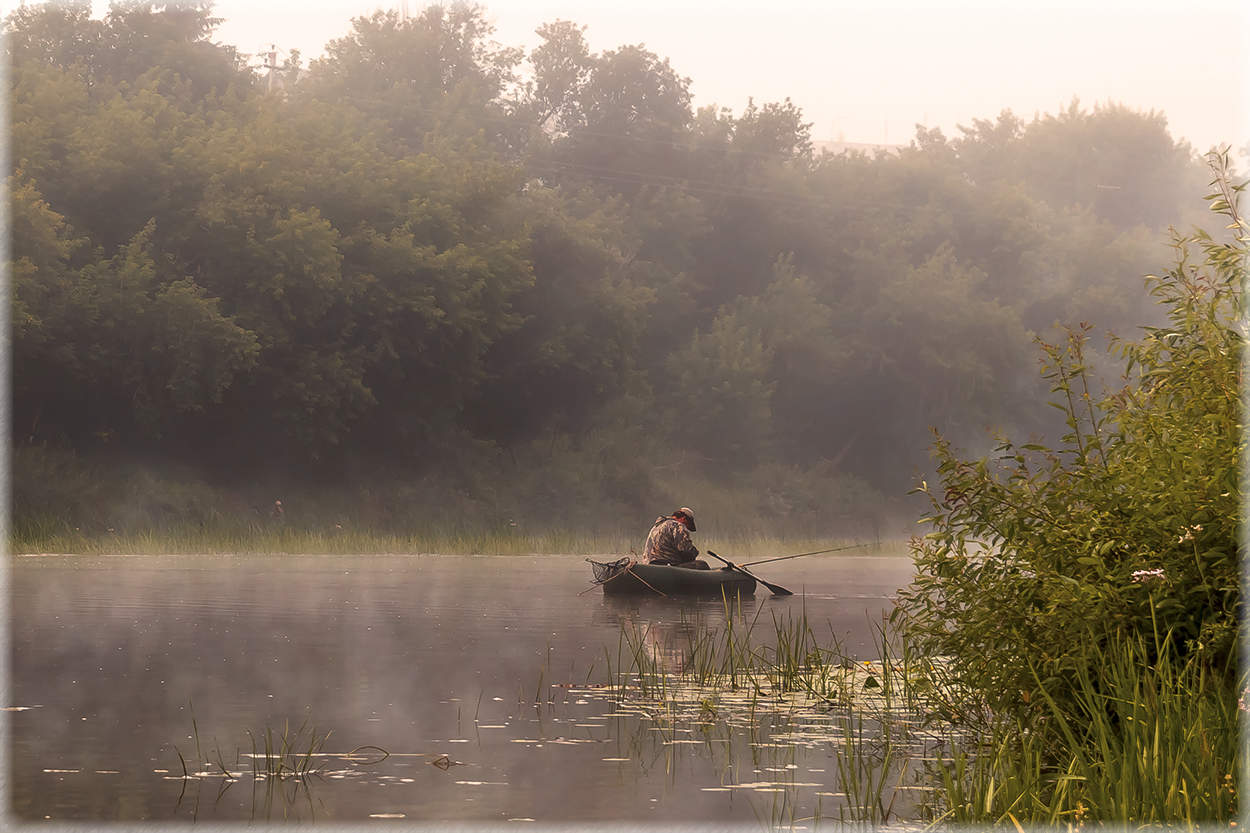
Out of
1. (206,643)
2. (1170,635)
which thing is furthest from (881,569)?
(1170,635)

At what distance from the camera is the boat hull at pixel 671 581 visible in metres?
26.2

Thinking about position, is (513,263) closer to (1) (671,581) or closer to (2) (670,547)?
(2) (670,547)

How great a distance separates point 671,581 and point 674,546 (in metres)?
0.85

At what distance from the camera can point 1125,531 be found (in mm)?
9508

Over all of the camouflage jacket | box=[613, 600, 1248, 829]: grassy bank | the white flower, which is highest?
the white flower

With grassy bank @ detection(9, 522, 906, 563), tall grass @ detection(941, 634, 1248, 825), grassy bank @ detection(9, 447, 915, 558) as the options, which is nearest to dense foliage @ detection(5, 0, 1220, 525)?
grassy bank @ detection(9, 447, 915, 558)

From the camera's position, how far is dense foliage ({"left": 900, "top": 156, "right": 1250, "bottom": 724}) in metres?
9.12

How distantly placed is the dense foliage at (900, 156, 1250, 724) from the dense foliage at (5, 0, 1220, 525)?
34226 millimetres

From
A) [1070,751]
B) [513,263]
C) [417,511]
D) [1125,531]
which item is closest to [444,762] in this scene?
[1070,751]

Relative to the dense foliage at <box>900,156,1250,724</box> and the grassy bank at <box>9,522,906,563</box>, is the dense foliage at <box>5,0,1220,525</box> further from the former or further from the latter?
the dense foliage at <box>900,156,1250,724</box>

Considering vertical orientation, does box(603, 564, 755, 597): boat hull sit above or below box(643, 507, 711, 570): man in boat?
below

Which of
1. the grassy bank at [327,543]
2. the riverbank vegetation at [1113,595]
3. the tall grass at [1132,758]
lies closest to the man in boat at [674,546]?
the grassy bank at [327,543]

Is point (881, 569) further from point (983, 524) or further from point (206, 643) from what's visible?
point (983, 524)

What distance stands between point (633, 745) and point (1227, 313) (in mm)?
4781
